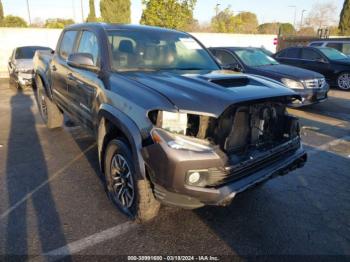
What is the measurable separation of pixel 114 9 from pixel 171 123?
32694 millimetres

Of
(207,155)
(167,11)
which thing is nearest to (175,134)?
(207,155)

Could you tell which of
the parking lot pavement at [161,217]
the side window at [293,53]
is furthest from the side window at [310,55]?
the parking lot pavement at [161,217]

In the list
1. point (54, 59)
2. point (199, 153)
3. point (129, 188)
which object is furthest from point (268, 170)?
point (54, 59)

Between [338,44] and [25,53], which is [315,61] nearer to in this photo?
[338,44]

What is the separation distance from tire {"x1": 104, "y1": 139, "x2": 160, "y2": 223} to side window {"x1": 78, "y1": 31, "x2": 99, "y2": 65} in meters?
1.20

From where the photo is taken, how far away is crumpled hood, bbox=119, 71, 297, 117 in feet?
8.20

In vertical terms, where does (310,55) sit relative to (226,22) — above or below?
below

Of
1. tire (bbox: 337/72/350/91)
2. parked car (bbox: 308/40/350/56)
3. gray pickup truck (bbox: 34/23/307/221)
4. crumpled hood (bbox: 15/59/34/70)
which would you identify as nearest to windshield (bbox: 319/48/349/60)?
tire (bbox: 337/72/350/91)

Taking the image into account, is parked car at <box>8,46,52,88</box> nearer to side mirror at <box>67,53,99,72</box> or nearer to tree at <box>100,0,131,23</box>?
side mirror at <box>67,53,99,72</box>

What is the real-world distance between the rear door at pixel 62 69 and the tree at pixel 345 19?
38.7m

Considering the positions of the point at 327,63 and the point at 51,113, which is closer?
the point at 51,113

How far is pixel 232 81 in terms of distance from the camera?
123 inches

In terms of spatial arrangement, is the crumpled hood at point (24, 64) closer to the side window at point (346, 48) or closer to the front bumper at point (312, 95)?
the front bumper at point (312, 95)

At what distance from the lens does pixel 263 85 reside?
3.14 m
